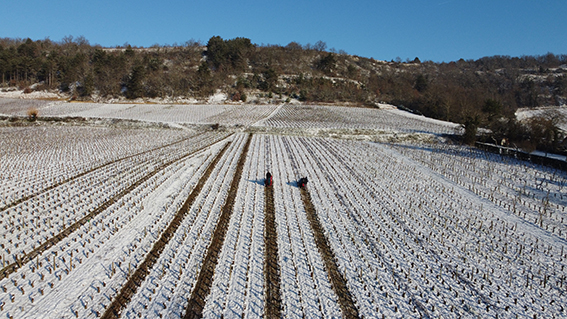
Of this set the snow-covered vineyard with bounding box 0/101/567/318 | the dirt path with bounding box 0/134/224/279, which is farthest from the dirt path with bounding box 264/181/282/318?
the dirt path with bounding box 0/134/224/279

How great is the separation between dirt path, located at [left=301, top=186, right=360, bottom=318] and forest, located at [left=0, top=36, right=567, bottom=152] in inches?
1433

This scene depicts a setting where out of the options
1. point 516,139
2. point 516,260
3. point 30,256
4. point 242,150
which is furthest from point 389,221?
point 516,139

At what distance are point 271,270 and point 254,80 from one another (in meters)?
73.3

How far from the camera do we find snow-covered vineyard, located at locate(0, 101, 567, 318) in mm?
7902

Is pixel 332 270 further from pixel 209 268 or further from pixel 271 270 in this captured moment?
pixel 209 268

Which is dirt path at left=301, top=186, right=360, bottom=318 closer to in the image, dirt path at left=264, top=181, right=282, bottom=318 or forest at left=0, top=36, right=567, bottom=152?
dirt path at left=264, top=181, right=282, bottom=318

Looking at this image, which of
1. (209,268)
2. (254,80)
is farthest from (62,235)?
(254,80)

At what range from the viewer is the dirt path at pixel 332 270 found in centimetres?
775

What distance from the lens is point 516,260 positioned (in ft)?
33.2

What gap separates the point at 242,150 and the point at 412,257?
20321mm

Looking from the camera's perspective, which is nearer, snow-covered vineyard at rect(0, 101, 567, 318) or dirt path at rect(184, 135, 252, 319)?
dirt path at rect(184, 135, 252, 319)

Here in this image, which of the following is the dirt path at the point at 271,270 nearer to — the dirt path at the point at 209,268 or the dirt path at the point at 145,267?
the dirt path at the point at 209,268

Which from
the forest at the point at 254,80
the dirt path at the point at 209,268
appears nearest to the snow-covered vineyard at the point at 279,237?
the dirt path at the point at 209,268

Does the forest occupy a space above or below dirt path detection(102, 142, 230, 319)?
above
